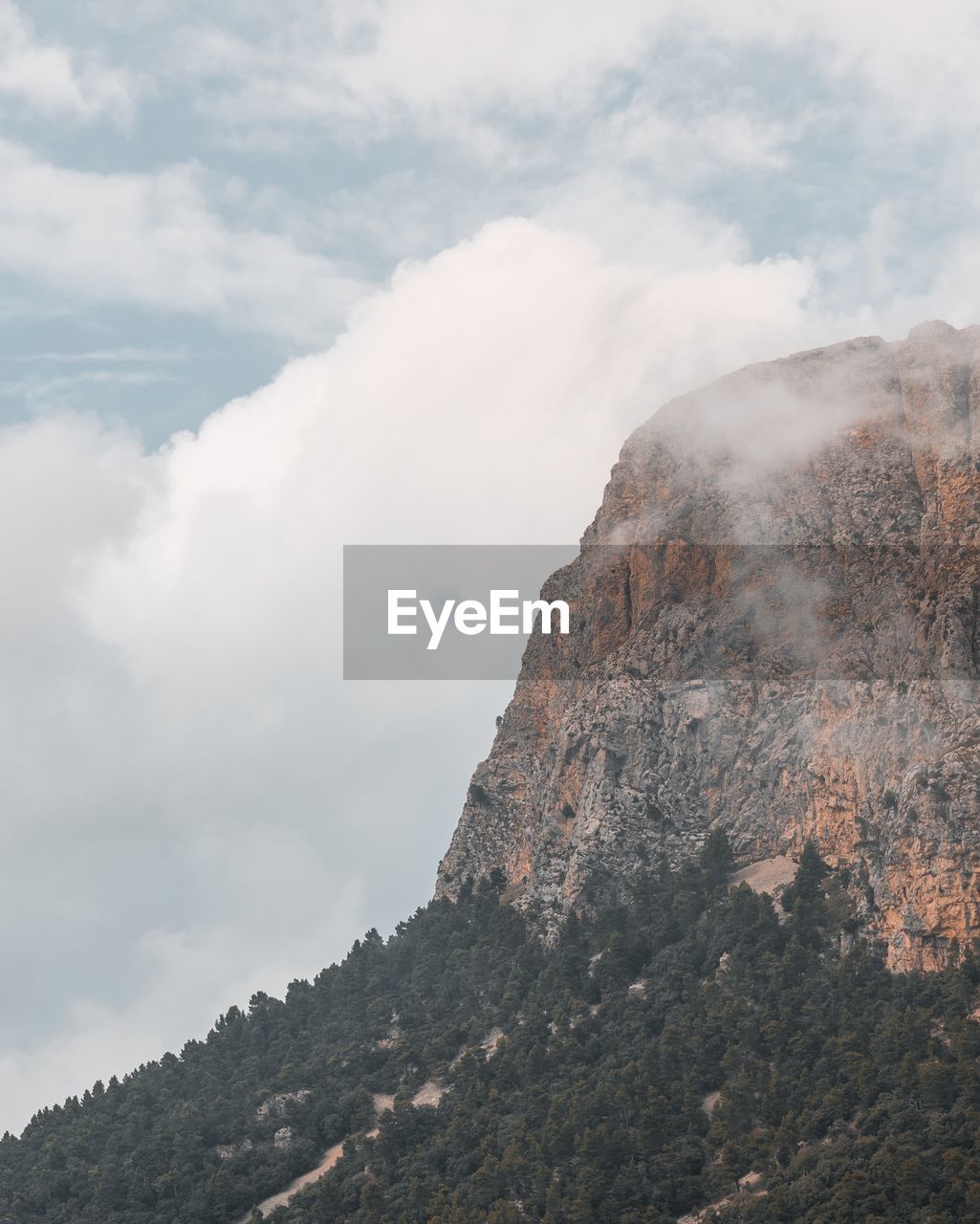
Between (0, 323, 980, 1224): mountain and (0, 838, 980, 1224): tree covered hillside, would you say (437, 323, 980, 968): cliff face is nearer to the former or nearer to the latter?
(0, 323, 980, 1224): mountain

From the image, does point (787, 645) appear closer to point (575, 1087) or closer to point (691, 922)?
point (691, 922)

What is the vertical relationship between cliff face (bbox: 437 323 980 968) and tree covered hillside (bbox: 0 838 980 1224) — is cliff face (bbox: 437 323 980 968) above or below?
above

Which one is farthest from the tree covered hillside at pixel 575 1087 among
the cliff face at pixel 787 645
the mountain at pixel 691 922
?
the cliff face at pixel 787 645

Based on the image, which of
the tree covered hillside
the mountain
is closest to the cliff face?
the mountain

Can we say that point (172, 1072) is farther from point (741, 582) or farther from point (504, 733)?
point (741, 582)

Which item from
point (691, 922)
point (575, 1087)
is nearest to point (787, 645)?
point (691, 922)

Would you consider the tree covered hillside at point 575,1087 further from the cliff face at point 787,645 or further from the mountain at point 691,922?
the cliff face at point 787,645
